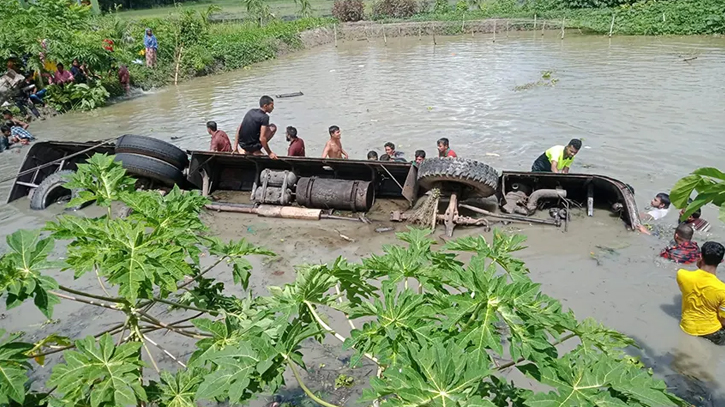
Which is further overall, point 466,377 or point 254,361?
point 254,361

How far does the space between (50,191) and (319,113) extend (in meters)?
8.89

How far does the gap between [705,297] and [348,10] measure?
133ft

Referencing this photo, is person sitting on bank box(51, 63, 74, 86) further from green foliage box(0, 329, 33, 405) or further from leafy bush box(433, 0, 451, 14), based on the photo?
leafy bush box(433, 0, 451, 14)

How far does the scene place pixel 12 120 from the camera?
1578 centimetres

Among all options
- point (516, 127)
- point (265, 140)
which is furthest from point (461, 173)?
point (516, 127)

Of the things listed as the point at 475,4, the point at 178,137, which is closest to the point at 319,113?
the point at 178,137

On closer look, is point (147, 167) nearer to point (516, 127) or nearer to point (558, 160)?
point (558, 160)

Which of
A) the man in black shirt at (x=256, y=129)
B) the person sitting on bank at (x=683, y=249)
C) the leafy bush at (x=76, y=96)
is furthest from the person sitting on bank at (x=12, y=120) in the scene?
the person sitting on bank at (x=683, y=249)

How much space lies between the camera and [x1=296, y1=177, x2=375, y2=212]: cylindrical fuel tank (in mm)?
8570

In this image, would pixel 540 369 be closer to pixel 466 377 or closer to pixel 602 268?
pixel 466 377

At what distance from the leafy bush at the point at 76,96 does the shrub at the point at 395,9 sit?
95.9 ft

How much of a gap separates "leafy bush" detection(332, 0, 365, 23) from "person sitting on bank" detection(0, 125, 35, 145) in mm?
31231

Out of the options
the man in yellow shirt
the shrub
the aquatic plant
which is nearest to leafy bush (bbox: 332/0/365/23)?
the shrub

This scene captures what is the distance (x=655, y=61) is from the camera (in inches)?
842
